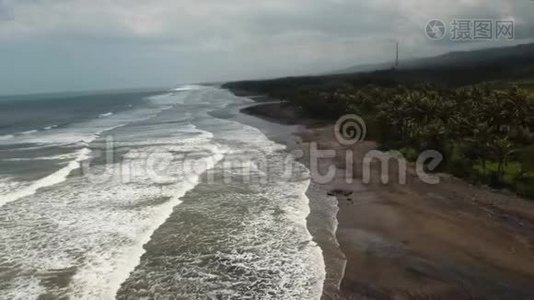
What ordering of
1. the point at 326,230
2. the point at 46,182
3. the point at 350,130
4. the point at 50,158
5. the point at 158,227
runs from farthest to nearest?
the point at 350,130, the point at 50,158, the point at 46,182, the point at 158,227, the point at 326,230

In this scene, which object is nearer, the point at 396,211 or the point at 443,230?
the point at 443,230

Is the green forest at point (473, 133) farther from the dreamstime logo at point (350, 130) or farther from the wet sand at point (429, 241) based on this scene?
the dreamstime logo at point (350, 130)

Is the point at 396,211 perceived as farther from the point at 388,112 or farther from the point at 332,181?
the point at 388,112

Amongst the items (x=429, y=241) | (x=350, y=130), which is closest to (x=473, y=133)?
(x=429, y=241)

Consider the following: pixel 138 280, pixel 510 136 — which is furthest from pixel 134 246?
pixel 510 136
